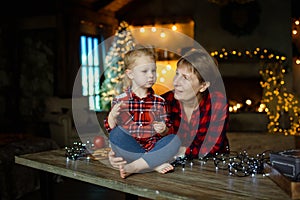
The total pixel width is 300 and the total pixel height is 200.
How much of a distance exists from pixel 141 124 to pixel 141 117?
3 cm

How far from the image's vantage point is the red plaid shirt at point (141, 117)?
1.45 m

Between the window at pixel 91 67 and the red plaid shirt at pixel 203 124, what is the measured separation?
→ 5055 millimetres

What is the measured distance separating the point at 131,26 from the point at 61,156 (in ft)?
21.5

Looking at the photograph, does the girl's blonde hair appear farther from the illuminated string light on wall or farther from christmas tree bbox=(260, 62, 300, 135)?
the illuminated string light on wall

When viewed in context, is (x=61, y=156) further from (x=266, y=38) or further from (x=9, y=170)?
(x=266, y=38)

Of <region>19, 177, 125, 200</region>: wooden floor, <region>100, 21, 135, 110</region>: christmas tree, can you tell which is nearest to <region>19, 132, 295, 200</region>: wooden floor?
<region>19, 177, 125, 200</region>: wooden floor

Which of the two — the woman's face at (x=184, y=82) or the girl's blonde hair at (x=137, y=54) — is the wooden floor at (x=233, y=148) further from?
Result: the girl's blonde hair at (x=137, y=54)

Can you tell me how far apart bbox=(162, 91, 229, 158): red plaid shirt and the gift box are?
37cm

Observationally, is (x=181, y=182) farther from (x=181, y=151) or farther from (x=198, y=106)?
(x=198, y=106)

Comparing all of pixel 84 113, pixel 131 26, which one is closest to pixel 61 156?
pixel 84 113

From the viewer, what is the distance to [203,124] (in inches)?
66.2

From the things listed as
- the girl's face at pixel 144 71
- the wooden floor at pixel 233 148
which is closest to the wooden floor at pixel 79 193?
the wooden floor at pixel 233 148

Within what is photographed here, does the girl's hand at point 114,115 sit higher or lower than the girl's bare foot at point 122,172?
higher

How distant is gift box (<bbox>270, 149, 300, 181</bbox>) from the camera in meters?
1.15
